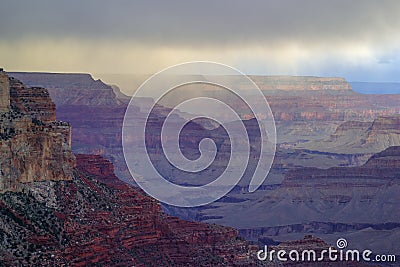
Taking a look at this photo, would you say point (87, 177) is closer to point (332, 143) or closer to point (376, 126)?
point (376, 126)

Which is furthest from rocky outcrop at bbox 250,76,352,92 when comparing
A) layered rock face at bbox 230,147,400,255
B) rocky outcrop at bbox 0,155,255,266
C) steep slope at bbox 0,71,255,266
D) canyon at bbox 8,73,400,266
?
steep slope at bbox 0,71,255,266

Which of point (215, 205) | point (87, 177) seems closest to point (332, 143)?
point (215, 205)

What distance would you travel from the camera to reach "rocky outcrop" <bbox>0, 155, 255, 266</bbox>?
47.1 meters

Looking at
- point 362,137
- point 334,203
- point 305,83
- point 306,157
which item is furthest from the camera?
point 305,83

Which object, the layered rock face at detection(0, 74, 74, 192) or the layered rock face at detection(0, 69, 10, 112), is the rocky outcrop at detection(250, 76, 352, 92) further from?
the layered rock face at detection(0, 69, 10, 112)

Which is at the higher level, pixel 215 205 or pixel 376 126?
pixel 376 126

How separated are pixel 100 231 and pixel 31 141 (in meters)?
4.90

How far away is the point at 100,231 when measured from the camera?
52.8 metres

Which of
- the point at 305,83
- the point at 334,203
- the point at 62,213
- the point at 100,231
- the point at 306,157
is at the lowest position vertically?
the point at 100,231

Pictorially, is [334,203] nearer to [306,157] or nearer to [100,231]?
[306,157]

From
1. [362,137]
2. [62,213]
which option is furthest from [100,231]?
[362,137]

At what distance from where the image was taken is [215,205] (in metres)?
127

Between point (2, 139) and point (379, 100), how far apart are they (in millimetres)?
137681

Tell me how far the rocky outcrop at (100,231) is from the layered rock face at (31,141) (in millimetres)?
634
